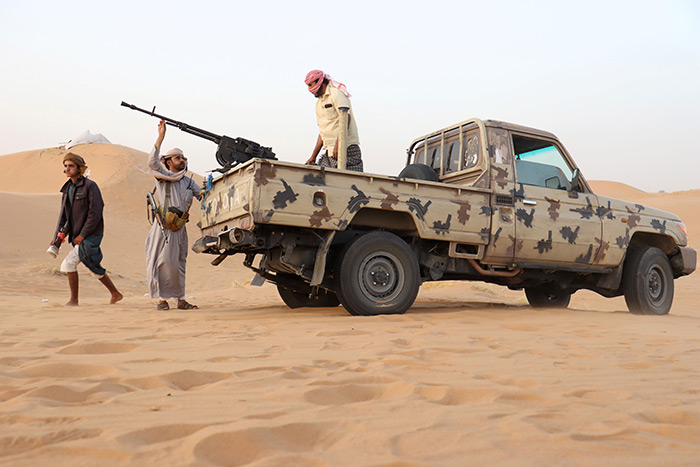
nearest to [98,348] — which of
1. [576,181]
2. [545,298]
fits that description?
[576,181]

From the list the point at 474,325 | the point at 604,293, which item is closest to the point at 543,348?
the point at 474,325

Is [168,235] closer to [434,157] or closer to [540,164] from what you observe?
[434,157]

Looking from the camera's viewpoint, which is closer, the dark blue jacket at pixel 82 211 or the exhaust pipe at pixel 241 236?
the exhaust pipe at pixel 241 236

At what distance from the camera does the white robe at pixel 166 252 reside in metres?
6.64

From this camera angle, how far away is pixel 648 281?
7664 millimetres

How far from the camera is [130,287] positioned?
15.0 metres

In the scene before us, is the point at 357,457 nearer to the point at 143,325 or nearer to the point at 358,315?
the point at 143,325

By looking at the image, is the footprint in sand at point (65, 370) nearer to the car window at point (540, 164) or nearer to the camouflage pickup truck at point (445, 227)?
the camouflage pickup truck at point (445, 227)

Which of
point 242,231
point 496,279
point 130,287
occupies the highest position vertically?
point 242,231

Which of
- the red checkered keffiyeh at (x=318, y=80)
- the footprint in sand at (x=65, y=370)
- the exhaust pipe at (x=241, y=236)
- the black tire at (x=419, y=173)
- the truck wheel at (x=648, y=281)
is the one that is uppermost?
the red checkered keffiyeh at (x=318, y=80)

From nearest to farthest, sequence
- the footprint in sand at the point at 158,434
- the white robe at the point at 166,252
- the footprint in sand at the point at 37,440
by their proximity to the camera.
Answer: the footprint in sand at the point at 37,440 → the footprint in sand at the point at 158,434 → the white robe at the point at 166,252

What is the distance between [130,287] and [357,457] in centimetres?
1433

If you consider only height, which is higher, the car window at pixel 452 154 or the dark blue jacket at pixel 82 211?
the car window at pixel 452 154

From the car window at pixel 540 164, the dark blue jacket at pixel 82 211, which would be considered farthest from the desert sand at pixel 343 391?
the car window at pixel 540 164
